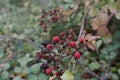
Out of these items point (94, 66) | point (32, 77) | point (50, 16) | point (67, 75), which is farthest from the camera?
point (50, 16)

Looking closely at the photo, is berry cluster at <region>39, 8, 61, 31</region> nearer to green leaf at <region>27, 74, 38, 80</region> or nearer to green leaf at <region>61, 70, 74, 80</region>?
green leaf at <region>27, 74, 38, 80</region>

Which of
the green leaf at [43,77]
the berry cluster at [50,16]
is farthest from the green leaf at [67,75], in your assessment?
the berry cluster at [50,16]

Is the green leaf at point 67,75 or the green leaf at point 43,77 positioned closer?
the green leaf at point 67,75

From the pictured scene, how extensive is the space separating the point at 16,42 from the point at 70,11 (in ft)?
1.58

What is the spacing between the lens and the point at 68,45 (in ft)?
3.92

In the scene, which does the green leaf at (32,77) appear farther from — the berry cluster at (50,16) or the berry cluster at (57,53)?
the berry cluster at (50,16)

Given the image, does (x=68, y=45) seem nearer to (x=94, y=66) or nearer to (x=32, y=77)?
(x=32, y=77)

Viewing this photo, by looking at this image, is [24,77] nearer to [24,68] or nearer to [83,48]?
[24,68]

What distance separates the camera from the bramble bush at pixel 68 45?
1.20 m

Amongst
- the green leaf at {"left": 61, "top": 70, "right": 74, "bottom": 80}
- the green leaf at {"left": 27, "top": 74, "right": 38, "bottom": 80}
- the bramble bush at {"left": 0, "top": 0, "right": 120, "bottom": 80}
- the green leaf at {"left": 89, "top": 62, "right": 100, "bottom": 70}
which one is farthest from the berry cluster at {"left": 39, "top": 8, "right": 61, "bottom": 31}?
the green leaf at {"left": 61, "top": 70, "right": 74, "bottom": 80}

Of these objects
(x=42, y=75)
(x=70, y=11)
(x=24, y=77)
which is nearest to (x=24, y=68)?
(x=24, y=77)

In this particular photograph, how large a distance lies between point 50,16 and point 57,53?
737mm

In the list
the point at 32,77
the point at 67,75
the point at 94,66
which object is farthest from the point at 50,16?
the point at 67,75

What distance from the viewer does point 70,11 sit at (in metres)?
1.87
